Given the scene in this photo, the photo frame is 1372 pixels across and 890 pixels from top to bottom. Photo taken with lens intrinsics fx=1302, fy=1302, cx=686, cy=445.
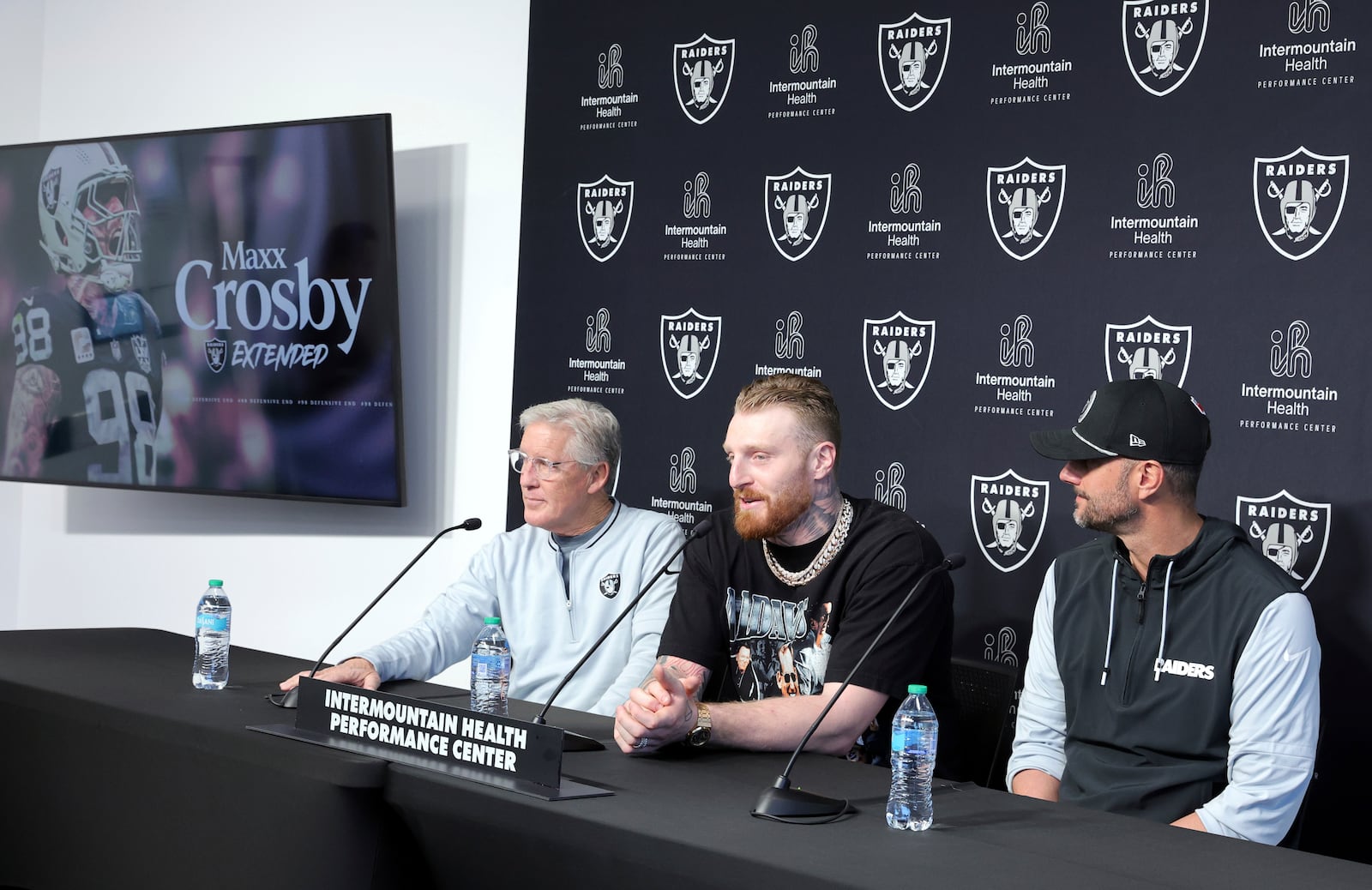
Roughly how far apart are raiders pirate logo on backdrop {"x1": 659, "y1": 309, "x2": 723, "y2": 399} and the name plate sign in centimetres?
180

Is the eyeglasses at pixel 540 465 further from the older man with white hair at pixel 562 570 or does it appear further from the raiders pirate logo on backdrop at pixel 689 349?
the raiders pirate logo on backdrop at pixel 689 349

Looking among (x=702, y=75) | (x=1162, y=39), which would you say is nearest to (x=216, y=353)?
(x=702, y=75)

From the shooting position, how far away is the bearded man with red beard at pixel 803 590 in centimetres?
220

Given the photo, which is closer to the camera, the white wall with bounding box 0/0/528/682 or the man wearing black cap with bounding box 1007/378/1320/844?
the man wearing black cap with bounding box 1007/378/1320/844

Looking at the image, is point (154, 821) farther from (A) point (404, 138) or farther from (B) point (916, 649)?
(A) point (404, 138)

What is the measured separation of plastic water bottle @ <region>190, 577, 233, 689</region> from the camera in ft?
8.20

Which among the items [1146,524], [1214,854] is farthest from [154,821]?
[1146,524]

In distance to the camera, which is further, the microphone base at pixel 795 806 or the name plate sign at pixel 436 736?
the name plate sign at pixel 436 736

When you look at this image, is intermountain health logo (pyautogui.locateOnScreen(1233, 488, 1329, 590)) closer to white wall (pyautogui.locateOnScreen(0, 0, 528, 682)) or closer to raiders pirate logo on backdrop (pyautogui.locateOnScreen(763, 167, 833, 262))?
raiders pirate logo on backdrop (pyautogui.locateOnScreen(763, 167, 833, 262))

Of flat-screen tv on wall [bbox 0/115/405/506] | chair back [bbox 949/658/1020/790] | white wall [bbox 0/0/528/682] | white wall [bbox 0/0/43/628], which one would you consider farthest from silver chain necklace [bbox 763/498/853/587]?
white wall [bbox 0/0/43/628]

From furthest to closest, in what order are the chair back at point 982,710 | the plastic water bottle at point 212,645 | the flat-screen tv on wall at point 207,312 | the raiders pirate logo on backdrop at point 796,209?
the flat-screen tv on wall at point 207,312, the raiders pirate logo on backdrop at point 796,209, the chair back at point 982,710, the plastic water bottle at point 212,645

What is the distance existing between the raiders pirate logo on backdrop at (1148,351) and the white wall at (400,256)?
188 cm

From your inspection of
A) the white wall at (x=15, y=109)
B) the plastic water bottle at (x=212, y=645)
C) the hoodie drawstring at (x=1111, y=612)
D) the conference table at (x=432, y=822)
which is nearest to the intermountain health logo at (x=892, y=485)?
the hoodie drawstring at (x=1111, y=612)

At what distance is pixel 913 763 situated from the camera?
1776 millimetres
